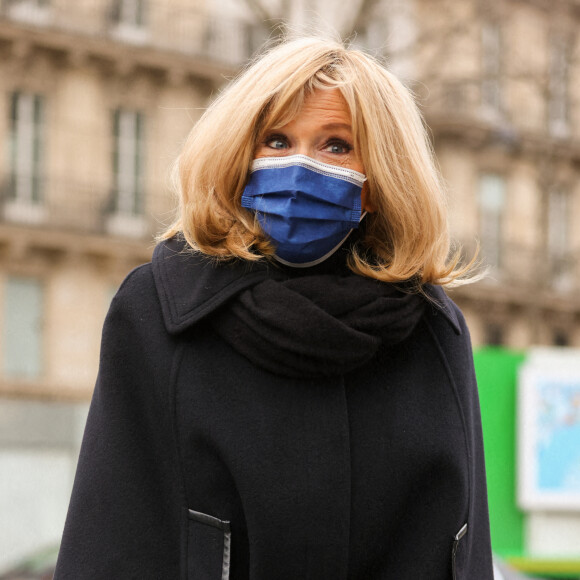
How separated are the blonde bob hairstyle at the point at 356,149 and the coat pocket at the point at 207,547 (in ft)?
1.63

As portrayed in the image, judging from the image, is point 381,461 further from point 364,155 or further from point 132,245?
point 132,245

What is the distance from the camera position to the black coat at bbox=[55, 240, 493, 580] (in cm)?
220

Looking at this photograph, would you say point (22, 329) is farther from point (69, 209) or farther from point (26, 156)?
point (26, 156)

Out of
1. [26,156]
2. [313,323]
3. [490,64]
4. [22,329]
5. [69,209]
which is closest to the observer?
[313,323]

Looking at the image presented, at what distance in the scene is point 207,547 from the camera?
2.23 m

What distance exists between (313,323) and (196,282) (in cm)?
27

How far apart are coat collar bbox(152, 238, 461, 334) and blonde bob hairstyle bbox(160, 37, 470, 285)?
30 millimetres

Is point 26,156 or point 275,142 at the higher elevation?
point 275,142

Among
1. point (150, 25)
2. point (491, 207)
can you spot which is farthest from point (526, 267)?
point (150, 25)

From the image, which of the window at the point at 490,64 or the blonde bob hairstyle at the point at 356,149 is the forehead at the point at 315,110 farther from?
the window at the point at 490,64

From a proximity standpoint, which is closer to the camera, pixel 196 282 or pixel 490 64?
pixel 196 282

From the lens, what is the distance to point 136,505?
225 cm

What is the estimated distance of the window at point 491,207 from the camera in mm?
27172

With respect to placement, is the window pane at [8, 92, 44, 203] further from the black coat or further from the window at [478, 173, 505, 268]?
the black coat
